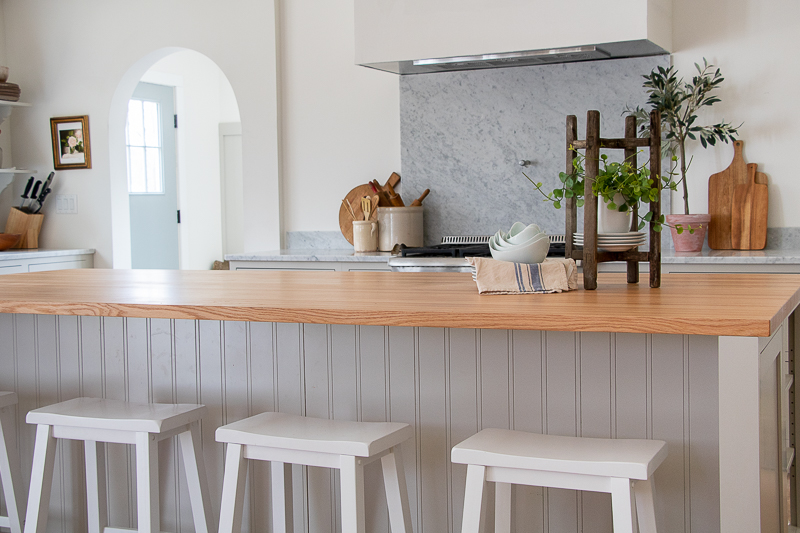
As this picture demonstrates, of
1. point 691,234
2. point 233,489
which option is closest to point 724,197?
point 691,234

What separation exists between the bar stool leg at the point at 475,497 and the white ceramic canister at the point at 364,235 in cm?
257

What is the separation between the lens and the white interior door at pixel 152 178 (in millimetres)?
6133

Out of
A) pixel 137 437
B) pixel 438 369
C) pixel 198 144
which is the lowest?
pixel 137 437

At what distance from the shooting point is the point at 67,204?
496 cm

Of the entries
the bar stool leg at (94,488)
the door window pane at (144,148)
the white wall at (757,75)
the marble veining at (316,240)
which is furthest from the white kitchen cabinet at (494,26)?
the door window pane at (144,148)

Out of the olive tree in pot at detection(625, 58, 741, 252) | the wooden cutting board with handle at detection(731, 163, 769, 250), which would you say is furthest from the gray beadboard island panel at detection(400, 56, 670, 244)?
the wooden cutting board with handle at detection(731, 163, 769, 250)

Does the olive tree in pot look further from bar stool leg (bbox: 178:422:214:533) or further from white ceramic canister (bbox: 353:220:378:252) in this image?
bar stool leg (bbox: 178:422:214:533)

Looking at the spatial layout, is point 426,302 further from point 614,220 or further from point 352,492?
point 614,220

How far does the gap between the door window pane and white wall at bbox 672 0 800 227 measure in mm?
4151

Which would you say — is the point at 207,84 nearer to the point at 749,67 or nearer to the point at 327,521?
the point at 749,67

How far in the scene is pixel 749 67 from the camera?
3.53 m

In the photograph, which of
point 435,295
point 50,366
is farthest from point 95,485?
point 435,295

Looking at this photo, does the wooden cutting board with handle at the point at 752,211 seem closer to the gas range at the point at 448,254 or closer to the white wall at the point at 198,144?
the gas range at the point at 448,254

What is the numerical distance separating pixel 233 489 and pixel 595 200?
40.9 inches
